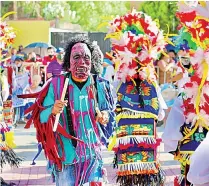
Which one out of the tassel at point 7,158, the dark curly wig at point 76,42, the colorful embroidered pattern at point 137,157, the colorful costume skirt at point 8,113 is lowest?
the colorful costume skirt at point 8,113

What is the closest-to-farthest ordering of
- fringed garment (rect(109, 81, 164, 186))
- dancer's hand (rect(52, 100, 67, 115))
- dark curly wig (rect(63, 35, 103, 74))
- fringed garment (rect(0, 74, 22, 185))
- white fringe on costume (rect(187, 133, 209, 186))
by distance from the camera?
1. white fringe on costume (rect(187, 133, 209, 186))
2. dancer's hand (rect(52, 100, 67, 115))
3. dark curly wig (rect(63, 35, 103, 74))
4. fringed garment (rect(109, 81, 164, 186))
5. fringed garment (rect(0, 74, 22, 185))

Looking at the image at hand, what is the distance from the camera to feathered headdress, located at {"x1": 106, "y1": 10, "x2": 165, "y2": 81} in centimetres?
733

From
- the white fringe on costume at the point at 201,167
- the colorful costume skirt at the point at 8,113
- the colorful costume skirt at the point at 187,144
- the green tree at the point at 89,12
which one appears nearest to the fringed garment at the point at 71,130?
the colorful costume skirt at the point at 187,144

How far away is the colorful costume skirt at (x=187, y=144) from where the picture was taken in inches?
215

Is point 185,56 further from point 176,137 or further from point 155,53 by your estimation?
point 155,53

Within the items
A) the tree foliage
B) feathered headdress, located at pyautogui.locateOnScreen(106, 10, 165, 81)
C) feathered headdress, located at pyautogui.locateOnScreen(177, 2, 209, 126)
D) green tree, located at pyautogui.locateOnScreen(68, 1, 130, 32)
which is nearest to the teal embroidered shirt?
feathered headdress, located at pyautogui.locateOnScreen(177, 2, 209, 126)

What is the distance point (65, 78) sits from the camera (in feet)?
18.7

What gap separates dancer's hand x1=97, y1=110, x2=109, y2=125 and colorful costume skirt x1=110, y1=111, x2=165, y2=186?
1666 mm

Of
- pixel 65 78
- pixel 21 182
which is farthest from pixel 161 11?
pixel 65 78

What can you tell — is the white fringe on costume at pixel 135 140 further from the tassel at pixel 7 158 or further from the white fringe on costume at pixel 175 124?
the white fringe on costume at pixel 175 124

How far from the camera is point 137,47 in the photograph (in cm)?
737

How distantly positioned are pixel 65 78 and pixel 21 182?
122 inches

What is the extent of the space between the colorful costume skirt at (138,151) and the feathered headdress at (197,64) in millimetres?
1861

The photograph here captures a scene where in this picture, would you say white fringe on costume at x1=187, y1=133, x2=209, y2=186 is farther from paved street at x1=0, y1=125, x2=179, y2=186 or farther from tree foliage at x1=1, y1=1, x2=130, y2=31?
tree foliage at x1=1, y1=1, x2=130, y2=31
